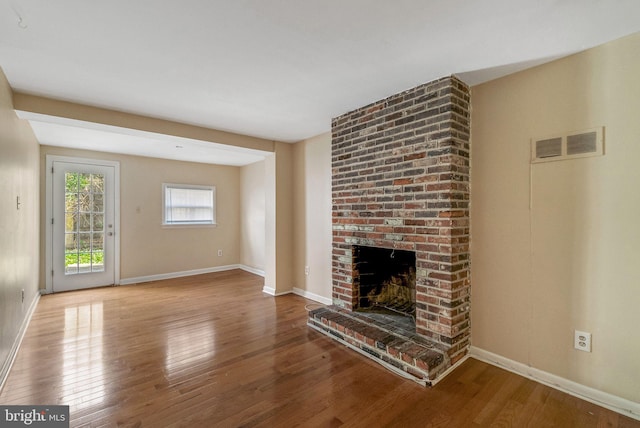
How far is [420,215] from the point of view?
2.49 meters

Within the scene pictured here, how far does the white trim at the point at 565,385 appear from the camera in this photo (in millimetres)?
1773

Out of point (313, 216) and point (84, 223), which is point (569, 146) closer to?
point (313, 216)

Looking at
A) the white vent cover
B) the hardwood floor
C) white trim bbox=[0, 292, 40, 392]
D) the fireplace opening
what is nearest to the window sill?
white trim bbox=[0, 292, 40, 392]

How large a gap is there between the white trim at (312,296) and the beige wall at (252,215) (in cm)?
163

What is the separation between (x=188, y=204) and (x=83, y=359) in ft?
12.4

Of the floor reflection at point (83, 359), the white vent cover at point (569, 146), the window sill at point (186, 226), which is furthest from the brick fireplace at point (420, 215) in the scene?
the window sill at point (186, 226)

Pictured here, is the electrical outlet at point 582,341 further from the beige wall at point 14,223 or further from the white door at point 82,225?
the white door at point 82,225

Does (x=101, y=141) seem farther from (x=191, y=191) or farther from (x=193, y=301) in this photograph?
(x=193, y=301)

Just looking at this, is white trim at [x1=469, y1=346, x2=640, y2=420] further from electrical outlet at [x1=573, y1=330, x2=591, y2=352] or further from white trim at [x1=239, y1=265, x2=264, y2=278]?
white trim at [x1=239, y1=265, x2=264, y2=278]

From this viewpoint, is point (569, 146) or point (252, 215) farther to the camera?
point (252, 215)

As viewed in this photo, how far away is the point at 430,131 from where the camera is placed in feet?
7.98

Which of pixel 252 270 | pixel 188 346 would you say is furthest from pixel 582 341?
pixel 252 270

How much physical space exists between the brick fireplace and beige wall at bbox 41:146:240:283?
12.6 feet

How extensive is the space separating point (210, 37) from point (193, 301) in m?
3.47
